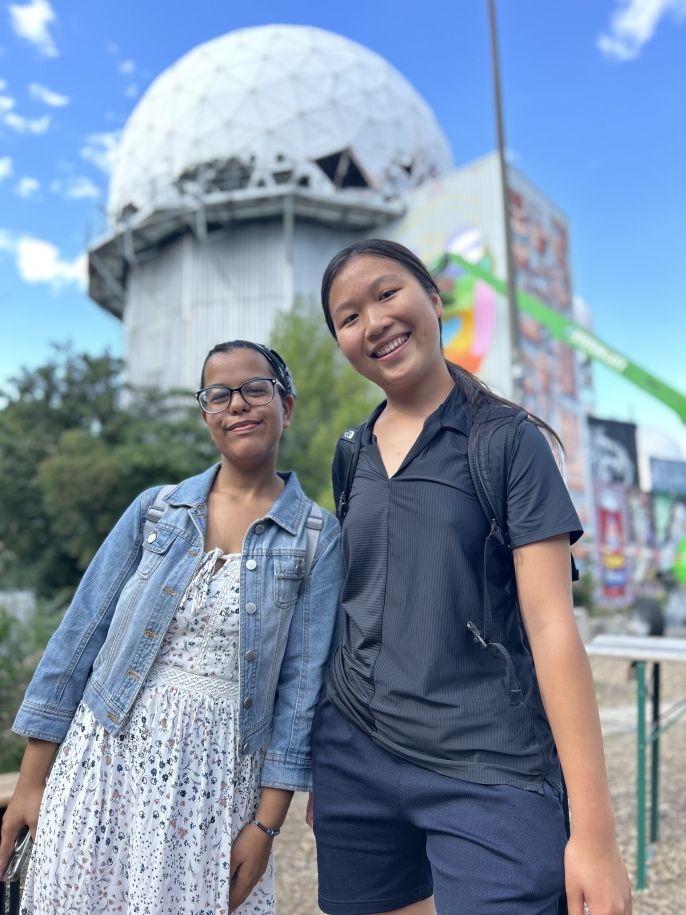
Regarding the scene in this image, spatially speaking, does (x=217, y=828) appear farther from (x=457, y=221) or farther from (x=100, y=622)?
(x=457, y=221)

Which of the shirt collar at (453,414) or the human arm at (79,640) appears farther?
the human arm at (79,640)

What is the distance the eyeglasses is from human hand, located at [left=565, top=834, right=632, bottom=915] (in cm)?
134

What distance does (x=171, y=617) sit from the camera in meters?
1.93

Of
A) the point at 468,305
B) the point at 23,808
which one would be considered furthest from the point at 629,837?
the point at 468,305

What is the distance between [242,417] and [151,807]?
1.04 m

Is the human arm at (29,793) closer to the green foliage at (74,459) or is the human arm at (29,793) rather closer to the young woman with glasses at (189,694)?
the young woman with glasses at (189,694)

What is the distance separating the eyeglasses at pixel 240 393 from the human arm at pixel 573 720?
91 cm

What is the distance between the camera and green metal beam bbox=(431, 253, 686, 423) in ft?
47.5

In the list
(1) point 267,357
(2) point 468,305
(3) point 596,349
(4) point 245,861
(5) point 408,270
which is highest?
(2) point 468,305

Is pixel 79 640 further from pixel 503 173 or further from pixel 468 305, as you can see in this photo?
pixel 468 305

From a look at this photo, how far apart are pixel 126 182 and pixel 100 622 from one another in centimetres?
2655

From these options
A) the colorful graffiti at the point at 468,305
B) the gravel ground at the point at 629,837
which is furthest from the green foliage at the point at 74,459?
the gravel ground at the point at 629,837

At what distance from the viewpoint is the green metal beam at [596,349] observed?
1448cm

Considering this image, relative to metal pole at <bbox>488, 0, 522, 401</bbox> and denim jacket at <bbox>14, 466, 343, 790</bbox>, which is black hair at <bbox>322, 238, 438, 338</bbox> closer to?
denim jacket at <bbox>14, 466, 343, 790</bbox>
